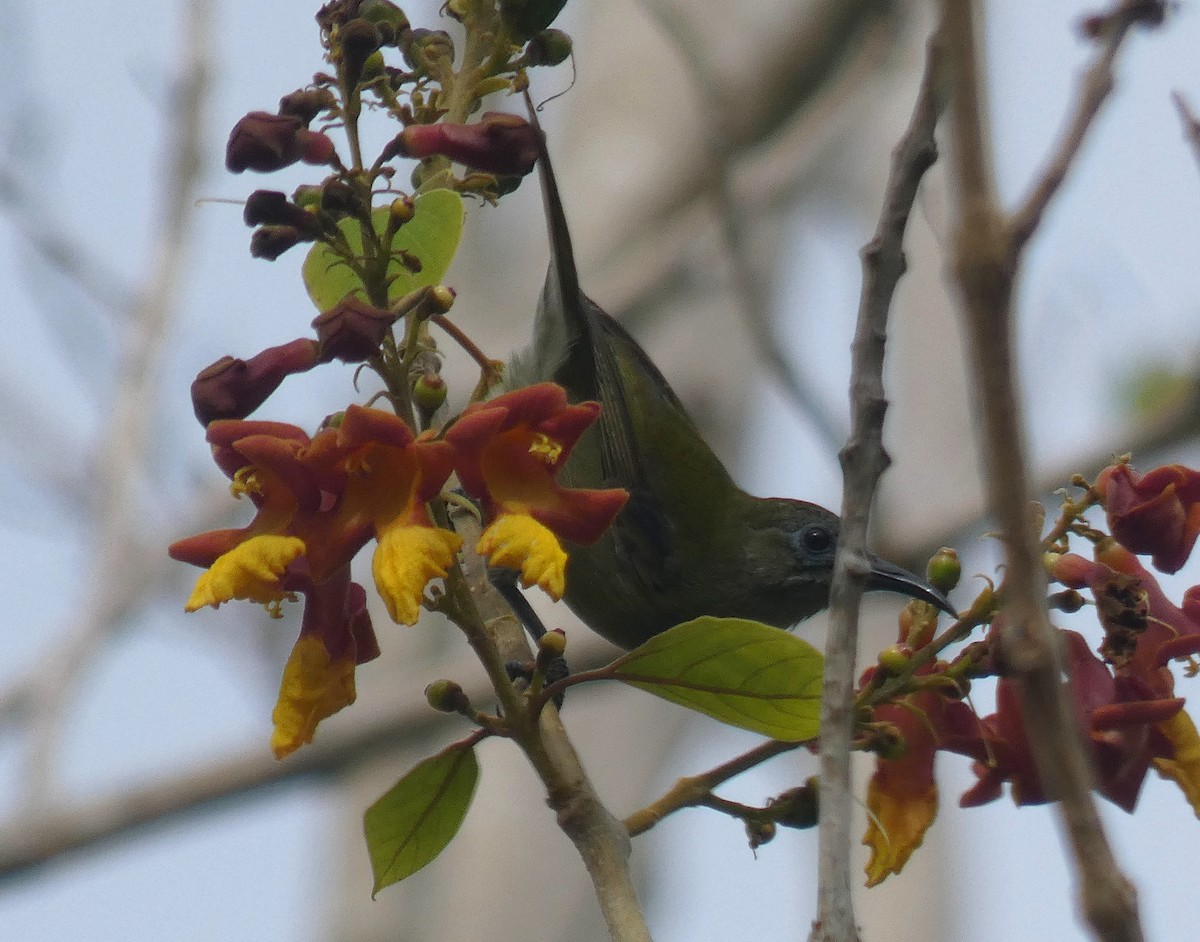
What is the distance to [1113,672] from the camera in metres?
1.91

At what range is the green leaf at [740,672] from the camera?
1935 mm

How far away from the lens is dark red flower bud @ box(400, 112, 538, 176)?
1.83m

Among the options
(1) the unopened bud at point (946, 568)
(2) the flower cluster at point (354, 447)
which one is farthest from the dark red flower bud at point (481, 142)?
(1) the unopened bud at point (946, 568)

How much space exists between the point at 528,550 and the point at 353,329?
296 mm

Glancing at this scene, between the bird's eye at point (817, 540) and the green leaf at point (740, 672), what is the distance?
2365 mm

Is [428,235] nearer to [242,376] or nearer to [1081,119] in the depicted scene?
[242,376]

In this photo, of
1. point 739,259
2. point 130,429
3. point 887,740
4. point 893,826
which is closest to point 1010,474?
point 887,740

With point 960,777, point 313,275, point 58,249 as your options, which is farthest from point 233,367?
point 960,777

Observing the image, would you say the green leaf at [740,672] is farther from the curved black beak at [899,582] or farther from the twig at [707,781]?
the curved black beak at [899,582]

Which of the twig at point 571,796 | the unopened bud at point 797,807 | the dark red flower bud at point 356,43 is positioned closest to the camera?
Result: the twig at point 571,796

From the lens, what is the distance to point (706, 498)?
4.56 metres

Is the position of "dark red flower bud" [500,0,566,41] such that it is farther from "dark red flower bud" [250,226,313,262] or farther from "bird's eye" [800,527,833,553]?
"bird's eye" [800,527,833,553]

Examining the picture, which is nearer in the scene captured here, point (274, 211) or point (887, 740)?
point (274, 211)

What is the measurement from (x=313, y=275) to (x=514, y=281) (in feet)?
21.2
